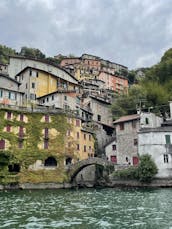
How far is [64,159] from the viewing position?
178 ft

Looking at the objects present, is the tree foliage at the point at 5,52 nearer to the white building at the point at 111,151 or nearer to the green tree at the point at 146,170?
the white building at the point at 111,151

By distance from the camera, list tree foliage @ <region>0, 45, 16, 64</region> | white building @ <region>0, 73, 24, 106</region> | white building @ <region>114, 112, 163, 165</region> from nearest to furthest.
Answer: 1. white building @ <region>114, 112, 163, 165</region>
2. white building @ <region>0, 73, 24, 106</region>
3. tree foliage @ <region>0, 45, 16, 64</region>

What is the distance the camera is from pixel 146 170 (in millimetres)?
45438

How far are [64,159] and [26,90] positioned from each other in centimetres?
2188

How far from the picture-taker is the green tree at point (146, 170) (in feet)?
149

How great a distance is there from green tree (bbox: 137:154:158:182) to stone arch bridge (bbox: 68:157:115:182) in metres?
5.84

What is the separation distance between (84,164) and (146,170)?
11.2m

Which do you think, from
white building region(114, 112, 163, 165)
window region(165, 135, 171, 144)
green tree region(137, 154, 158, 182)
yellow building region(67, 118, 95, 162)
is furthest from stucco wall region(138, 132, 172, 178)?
yellow building region(67, 118, 95, 162)

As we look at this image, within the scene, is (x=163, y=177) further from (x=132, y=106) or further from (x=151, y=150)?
(x=132, y=106)

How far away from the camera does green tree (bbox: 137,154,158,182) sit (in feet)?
149

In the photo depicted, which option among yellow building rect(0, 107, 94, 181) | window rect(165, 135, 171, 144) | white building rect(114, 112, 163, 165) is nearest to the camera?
window rect(165, 135, 171, 144)

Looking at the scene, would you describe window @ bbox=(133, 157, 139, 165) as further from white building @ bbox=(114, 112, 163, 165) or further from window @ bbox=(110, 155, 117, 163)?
window @ bbox=(110, 155, 117, 163)

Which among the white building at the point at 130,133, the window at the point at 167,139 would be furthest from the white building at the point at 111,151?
the window at the point at 167,139

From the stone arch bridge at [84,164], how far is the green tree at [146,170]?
584 cm
